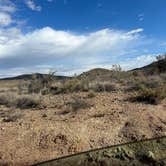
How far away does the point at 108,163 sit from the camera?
10008 mm

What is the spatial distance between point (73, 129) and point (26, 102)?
5.11 metres

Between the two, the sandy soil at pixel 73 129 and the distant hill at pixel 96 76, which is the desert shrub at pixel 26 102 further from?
the distant hill at pixel 96 76

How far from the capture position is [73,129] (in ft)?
39.0

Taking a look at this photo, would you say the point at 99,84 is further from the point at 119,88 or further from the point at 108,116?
the point at 108,116

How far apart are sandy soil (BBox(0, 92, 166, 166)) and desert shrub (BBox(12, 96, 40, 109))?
1.17 m

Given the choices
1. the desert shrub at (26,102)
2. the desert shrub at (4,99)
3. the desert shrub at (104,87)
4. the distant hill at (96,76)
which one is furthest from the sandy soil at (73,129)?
the distant hill at (96,76)

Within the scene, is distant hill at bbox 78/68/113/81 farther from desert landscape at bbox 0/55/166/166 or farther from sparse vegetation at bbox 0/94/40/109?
sparse vegetation at bbox 0/94/40/109

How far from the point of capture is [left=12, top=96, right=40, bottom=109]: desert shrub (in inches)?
633

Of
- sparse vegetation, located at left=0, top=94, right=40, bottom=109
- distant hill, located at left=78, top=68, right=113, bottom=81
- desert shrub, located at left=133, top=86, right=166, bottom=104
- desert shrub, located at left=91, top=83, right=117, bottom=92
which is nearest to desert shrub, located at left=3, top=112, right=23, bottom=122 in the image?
sparse vegetation, located at left=0, top=94, right=40, bottom=109

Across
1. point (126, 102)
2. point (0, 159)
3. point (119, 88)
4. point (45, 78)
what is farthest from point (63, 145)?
point (45, 78)

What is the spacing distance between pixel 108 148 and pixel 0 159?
Result: 3180 mm

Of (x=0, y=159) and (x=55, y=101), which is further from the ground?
(x=55, y=101)

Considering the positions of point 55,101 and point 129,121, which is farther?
point 55,101

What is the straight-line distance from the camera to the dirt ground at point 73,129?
34.9 ft
